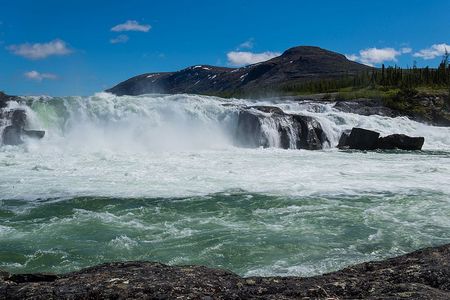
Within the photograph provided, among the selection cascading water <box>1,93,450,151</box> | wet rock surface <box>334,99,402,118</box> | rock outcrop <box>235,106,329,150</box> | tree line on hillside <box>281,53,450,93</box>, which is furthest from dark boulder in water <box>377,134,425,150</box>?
tree line on hillside <box>281,53,450,93</box>

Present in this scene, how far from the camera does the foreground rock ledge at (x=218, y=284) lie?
4.72 metres

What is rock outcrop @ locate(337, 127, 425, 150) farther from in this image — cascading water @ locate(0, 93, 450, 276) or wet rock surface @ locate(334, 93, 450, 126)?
wet rock surface @ locate(334, 93, 450, 126)

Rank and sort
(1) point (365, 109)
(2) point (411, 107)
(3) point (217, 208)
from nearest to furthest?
1. (3) point (217, 208)
2. (1) point (365, 109)
3. (2) point (411, 107)

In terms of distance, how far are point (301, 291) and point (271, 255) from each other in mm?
5510

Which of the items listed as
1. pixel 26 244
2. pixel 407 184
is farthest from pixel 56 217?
pixel 407 184

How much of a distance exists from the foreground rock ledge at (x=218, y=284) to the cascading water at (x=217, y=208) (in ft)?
12.3

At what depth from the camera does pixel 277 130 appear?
38.2 metres

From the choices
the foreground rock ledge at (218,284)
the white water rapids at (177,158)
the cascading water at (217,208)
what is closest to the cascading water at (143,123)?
the white water rapids at (177,158)

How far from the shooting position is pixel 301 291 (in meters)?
4.86

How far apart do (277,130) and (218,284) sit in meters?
33.5

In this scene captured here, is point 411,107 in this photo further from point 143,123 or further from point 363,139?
point 143,123

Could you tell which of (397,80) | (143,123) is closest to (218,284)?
(143,123)

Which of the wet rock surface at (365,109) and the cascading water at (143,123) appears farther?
the wet rock surface at (365,109)

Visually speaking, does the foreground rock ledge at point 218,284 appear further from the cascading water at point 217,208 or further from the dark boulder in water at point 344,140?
the dark boulder in water at point 344,140
